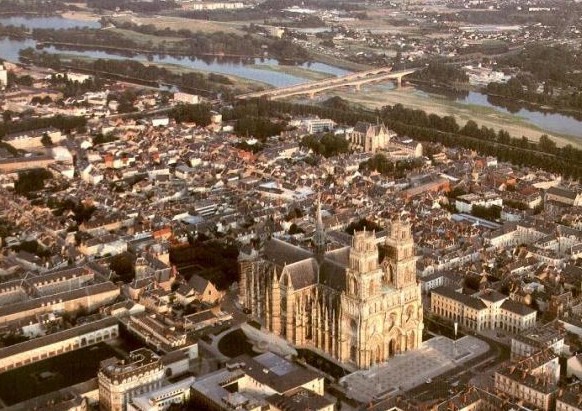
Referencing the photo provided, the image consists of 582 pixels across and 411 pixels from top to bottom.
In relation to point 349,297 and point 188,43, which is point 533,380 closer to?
point 349,297

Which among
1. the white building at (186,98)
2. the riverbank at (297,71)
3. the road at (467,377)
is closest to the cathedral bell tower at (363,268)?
the road at (467,377)

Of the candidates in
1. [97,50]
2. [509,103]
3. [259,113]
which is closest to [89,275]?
[259,113]

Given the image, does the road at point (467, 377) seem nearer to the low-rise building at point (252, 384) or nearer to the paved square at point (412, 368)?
the paved square at point (412, 368)

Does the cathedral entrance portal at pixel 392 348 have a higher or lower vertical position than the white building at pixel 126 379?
lower

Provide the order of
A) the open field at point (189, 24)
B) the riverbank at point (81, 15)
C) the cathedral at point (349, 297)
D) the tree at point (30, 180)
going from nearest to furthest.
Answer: the cathedral at point (349, 297), the tree at point (30, 180), the open field at point (189, 24), the riverbank at point (81, 15)

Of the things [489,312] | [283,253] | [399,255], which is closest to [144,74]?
[283,253]
